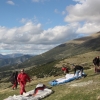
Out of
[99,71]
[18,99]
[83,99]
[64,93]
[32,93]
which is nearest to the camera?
[83,99]

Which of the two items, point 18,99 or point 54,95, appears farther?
point 54,95

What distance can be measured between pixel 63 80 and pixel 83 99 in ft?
41.5

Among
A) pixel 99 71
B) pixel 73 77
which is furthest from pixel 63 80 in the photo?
pixel 99 71

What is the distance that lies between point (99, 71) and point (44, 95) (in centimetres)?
1526

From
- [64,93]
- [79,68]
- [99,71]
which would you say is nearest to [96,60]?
[99,71]

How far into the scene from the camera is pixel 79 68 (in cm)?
3519

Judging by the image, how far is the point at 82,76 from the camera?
116 ft

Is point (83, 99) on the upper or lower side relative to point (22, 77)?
lower

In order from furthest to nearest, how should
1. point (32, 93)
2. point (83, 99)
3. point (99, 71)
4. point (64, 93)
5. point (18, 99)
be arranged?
point (99, 71), point (32, 93), point (64, 93), point (18, 99), point (83, 99)

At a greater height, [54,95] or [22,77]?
[22,77]

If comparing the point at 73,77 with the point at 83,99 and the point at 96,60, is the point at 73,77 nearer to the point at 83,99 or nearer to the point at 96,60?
the point at 96,60

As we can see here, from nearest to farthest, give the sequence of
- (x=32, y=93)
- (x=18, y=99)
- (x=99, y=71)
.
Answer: (x=18, y=99)
(x=32, y=93)
(x=99, y=71)

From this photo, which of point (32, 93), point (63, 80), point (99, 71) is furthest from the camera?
point (99, 71)

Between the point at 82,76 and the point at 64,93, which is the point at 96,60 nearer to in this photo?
the point at 82,76
